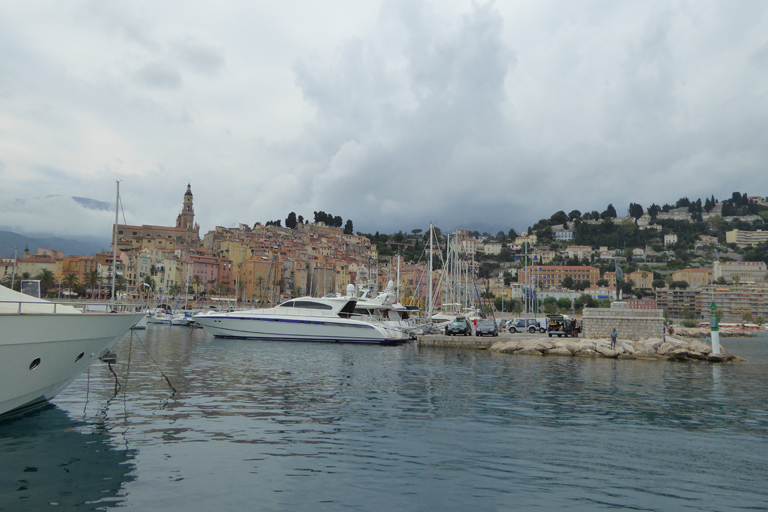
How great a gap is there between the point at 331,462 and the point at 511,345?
21.1 metres

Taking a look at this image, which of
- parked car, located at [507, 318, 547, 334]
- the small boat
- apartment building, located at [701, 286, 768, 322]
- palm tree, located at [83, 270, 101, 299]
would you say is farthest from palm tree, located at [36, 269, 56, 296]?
apartment building, located at [701, 286, 768, 322]

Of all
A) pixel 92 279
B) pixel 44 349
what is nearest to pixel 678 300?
pixel 92 279

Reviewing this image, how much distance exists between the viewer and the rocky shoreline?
24.5m

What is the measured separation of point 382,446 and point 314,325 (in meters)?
24.8

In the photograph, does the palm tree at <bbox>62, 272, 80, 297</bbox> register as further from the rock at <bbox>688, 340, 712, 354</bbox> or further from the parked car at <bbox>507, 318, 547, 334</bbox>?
the rock at <bbox>688, 340, 712, 354</bbox>

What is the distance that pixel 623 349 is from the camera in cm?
2486

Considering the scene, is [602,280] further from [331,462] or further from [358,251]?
[331,462]

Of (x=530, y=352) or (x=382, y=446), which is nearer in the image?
(x=382, y=446)

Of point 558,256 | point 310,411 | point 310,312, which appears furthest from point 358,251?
point 310,411

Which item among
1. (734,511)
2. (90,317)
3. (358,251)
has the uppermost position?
(358,251)

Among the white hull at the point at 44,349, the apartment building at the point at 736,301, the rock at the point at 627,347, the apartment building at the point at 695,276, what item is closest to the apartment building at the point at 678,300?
→ the apartment building at the point at 736,301

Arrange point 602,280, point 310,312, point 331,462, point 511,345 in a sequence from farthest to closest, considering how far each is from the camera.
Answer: point 602,280
point 310,312
point 511,345
point 331,462

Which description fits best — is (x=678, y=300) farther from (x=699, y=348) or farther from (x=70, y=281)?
(x=70, y=281)

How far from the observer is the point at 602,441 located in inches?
336
